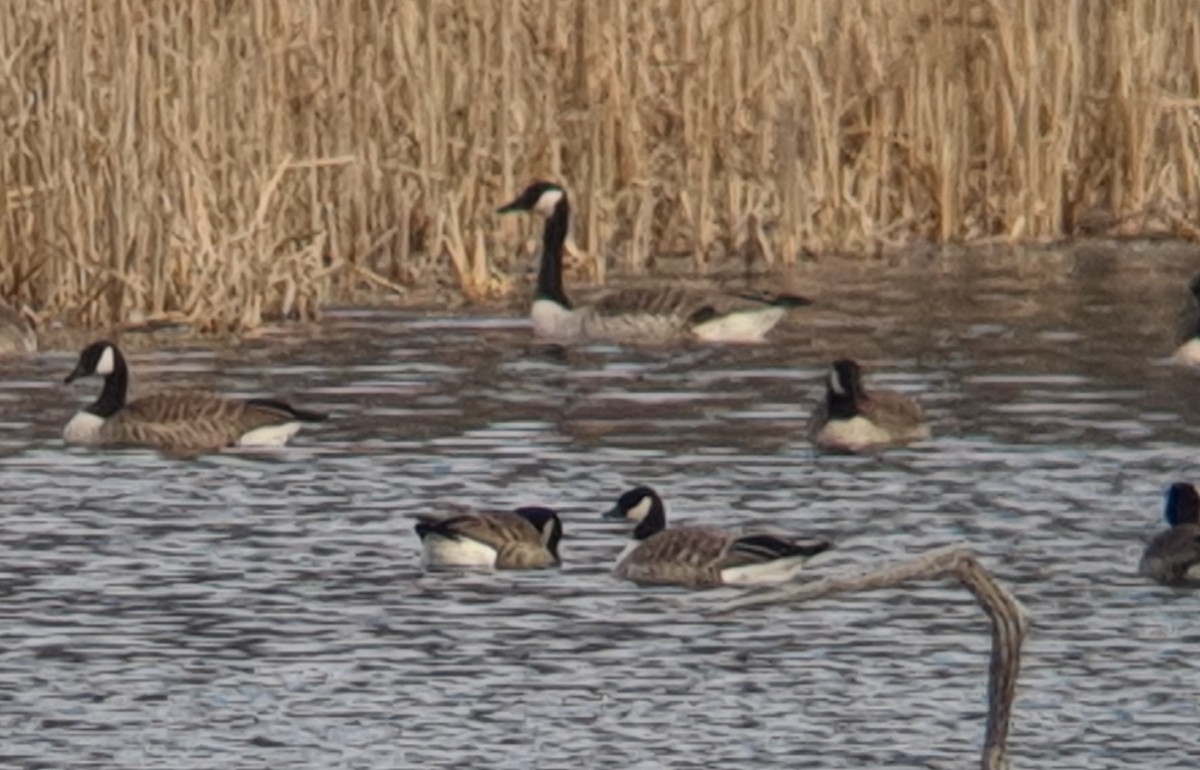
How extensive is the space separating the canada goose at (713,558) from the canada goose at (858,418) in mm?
2664

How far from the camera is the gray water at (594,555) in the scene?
9.25m

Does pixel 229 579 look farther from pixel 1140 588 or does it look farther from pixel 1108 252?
pixel 1108 252

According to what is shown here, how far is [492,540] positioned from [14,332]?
567 cm

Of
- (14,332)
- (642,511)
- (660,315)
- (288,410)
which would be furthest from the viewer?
(660,315)

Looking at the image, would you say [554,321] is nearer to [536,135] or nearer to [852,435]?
[536,135]

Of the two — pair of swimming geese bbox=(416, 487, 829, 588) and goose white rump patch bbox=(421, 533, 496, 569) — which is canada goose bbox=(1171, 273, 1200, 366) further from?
goose white rump patch bbox=(421, 533, 496, 569)

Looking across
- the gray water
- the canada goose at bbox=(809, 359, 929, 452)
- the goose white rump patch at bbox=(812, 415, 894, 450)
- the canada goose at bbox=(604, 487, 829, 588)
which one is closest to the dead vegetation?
the gray water

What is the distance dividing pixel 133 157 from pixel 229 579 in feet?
21.5

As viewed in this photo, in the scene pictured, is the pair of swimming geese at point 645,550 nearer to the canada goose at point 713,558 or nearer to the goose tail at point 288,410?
the canada goose at point 713,558

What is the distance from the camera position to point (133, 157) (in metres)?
17.8

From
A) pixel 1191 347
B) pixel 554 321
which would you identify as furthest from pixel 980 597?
pixel 554 321

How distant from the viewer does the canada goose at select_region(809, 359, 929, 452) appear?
47.8 ft

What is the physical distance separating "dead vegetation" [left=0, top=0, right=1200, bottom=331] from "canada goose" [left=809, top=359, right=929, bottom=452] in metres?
4.11

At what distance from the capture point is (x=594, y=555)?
12500mm
